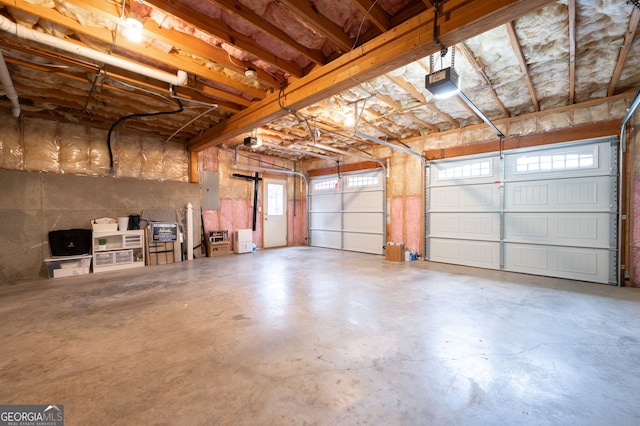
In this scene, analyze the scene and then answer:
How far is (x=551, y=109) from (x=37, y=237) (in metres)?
9.24

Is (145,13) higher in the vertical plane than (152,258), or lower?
higher

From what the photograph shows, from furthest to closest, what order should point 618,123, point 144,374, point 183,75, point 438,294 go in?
1. point 618,123
2. point 438,294
3. point 183,75
4. point 144,374

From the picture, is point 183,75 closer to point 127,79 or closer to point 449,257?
point 127,79

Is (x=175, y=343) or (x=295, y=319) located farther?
(x=295, y=319)

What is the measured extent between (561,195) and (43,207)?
359 inches

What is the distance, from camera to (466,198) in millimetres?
5652

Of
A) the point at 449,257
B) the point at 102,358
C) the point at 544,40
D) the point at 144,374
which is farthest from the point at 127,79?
the point at 449,257

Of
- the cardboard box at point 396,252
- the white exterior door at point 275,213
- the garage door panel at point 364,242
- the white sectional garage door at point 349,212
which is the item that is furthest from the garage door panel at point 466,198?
the white exterior door at point 275,213

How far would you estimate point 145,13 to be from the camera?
2.46 metres

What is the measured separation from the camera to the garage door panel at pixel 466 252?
5309mm

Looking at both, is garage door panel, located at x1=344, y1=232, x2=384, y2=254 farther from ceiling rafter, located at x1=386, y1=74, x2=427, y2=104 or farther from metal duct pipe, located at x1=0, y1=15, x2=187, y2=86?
metal duct pipe, located at x1=0, y1=15, x2=187, y2=86

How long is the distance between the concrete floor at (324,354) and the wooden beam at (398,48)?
100 inches

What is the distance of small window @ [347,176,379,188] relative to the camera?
24.2 ft

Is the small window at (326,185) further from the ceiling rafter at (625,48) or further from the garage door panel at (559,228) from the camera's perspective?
the ceiling rafter at (625,48)
